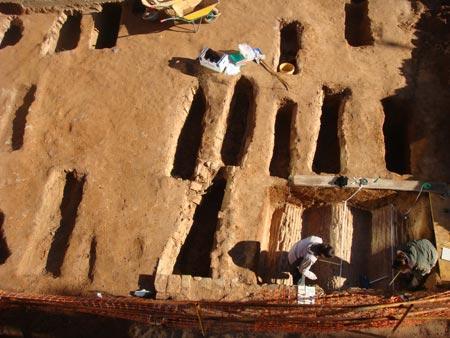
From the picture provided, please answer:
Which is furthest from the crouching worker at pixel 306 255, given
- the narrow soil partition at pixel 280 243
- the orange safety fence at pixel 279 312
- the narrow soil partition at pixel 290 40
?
the narrow soil partition at pixel 290 40

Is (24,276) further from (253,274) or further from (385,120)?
(385,120)

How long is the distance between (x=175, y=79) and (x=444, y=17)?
24.1 ft

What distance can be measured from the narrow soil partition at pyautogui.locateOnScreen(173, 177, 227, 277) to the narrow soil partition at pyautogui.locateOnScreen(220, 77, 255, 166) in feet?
2.93

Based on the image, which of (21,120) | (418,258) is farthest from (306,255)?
(21,120)

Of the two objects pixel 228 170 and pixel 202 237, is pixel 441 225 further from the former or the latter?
pixel 202 237

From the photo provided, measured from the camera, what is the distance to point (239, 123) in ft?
40.4

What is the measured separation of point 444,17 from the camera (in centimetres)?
1258

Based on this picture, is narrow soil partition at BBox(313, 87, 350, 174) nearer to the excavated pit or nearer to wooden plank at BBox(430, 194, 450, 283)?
the excavated pit

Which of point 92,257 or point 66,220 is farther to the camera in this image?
point 66,220

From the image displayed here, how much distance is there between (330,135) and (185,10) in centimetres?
520

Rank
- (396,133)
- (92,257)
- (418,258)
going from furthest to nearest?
(396,133)
(92,257)
(418,258)

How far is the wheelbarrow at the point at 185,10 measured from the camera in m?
12.7

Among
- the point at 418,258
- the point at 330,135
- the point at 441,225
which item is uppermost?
the point at 330,135

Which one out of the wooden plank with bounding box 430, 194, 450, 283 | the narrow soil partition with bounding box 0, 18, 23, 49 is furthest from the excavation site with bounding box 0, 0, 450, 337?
A: the narrow soil partition with bounding box 0, 18, 23, 49
